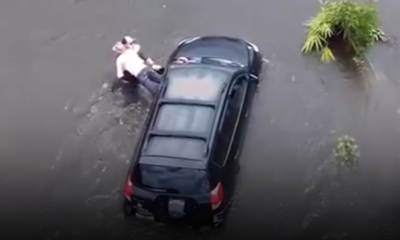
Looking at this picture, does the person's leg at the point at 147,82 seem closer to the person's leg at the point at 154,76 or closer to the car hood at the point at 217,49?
the person's leg at the point at 154,76

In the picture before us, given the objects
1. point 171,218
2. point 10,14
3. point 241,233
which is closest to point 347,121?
point 241,233

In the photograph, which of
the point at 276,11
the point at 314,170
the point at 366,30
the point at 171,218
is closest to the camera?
the point at 171,218

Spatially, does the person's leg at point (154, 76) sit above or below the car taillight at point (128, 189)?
above

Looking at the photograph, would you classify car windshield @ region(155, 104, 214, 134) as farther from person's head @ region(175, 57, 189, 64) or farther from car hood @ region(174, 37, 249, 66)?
car hood @ region(174, 37, 249, 66)

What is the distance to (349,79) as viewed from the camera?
37.3ft

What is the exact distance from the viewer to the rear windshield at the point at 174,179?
891 cm

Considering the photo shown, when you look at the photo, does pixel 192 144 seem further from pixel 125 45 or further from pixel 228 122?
pixel 125 45

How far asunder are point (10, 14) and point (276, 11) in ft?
15.8

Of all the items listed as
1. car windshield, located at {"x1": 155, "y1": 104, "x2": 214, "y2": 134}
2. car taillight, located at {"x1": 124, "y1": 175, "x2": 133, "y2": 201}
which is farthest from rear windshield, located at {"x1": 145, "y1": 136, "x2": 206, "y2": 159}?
car taillight, located at {"x1": 124, "y1": 175, "x2": 133, "y2": 201}

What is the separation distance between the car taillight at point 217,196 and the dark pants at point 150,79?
2359 millimetres

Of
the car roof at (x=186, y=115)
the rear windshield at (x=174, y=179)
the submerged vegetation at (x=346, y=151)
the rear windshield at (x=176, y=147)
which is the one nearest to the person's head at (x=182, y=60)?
the car roof at (x=186, y=115)

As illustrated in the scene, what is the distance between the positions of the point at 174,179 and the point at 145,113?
228 centimetres

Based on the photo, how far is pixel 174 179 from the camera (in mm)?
8977

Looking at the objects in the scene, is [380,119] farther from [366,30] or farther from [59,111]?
[59,111]
